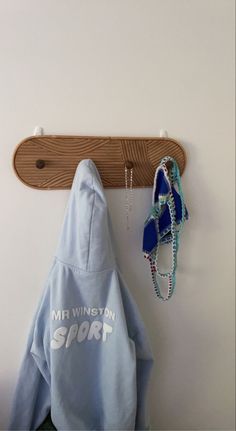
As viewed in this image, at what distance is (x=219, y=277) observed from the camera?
97 cm

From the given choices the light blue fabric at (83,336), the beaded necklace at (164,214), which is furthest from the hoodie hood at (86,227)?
the beaded necklace at (164,214)

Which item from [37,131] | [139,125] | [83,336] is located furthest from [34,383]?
[139,125]

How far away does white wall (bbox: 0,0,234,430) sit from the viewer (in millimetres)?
741

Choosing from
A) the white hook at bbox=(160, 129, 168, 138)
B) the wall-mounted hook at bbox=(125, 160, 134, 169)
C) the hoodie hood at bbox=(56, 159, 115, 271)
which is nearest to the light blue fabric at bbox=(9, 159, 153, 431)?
the hoodie hood at bbox=(56, 159, 115, 271)

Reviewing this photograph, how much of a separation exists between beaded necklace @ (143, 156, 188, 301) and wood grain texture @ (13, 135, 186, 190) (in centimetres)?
4

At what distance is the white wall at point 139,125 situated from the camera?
74cm

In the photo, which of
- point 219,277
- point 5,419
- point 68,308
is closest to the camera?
point 68,308

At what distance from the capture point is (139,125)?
824mm

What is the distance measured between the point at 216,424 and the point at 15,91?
1.35 meters

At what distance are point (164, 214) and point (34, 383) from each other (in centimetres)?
62

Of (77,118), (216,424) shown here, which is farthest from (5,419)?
(77,118)

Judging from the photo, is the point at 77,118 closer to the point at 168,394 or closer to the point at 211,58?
the point at 211,58

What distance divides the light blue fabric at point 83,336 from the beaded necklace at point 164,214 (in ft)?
0.40

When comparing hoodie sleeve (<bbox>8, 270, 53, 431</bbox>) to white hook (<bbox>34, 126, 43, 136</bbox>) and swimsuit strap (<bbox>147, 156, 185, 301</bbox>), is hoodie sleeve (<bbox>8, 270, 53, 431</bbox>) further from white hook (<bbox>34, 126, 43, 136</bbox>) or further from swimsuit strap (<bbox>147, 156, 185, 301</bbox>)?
white hook (<bbox>34, 126, 43, 136</bbox>)
